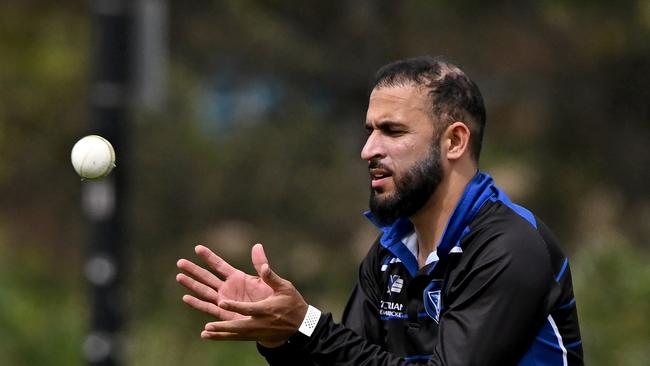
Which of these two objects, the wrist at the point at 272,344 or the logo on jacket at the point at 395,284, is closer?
the wrist at the point at 272,344

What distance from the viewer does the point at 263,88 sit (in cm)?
1703

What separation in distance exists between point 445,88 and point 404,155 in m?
0.29

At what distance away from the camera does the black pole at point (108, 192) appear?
9.90m

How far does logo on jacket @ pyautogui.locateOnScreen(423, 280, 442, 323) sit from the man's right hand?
0.62 metres

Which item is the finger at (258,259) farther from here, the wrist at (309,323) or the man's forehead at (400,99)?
the man's forehead at (400,99)

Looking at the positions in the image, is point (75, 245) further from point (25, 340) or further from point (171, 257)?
point (25, 340)

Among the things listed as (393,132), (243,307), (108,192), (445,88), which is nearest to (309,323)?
(243,307)

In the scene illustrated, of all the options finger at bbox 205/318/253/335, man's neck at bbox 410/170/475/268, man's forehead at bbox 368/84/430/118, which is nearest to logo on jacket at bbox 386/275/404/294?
man's neck at bbox 410/170/475/268

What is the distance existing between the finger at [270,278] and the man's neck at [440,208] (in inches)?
27.1

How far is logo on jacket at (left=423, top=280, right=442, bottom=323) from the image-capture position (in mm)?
4836

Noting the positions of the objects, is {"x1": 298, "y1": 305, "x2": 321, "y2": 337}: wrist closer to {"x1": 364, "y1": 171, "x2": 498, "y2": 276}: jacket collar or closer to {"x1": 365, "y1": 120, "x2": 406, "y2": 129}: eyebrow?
{"x1": 364, "y1": 171, "x2": 498, "y2": 276}: jacket collar

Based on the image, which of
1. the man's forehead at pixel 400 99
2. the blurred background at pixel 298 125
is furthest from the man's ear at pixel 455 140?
the blurred background at pixel 298 125

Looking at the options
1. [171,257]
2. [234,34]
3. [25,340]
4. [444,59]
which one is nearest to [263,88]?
[234,34]

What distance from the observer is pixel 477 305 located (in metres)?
4.59
